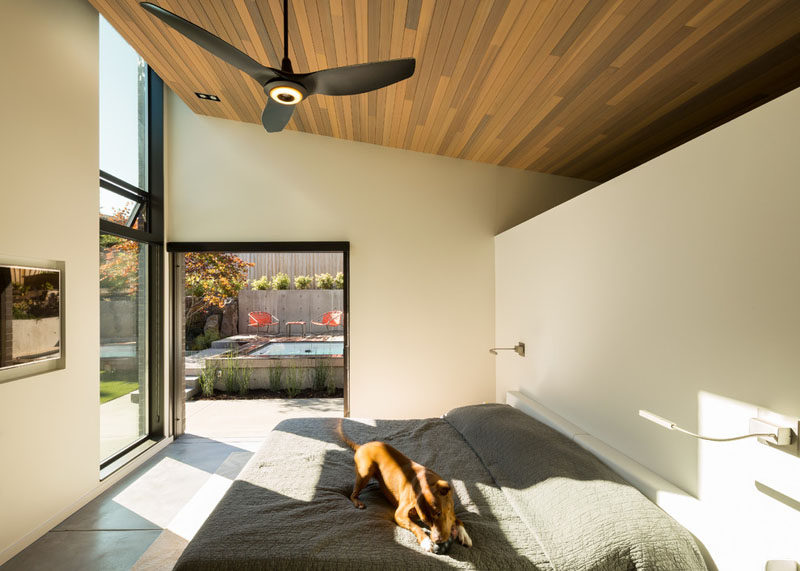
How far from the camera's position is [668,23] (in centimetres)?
175

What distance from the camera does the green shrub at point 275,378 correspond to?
5.81 m

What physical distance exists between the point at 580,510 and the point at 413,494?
2.00 feet

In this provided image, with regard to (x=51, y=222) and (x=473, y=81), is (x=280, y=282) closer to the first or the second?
(x=51, y=222)

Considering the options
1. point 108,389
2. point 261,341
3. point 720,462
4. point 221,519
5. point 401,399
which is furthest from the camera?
point 261,341

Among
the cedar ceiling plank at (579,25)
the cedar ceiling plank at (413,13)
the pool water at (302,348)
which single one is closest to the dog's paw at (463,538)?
the cedar ceiling plank at (579,25)

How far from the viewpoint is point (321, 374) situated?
19.2ft

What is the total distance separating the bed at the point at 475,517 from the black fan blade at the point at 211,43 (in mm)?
1787

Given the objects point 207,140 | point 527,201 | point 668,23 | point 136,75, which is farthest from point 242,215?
point 668,23

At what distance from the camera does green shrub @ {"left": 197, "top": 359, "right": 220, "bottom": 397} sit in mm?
5602

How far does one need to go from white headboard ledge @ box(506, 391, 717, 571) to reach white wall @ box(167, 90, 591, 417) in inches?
63.8

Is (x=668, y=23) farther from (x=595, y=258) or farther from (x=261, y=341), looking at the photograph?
(x=261, y=341)

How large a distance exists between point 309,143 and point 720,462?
3732 mm

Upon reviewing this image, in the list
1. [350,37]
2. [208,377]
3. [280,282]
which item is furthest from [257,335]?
[350,37]

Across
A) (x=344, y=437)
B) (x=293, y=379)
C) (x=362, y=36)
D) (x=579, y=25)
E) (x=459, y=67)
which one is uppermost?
(x=362, y=36)
